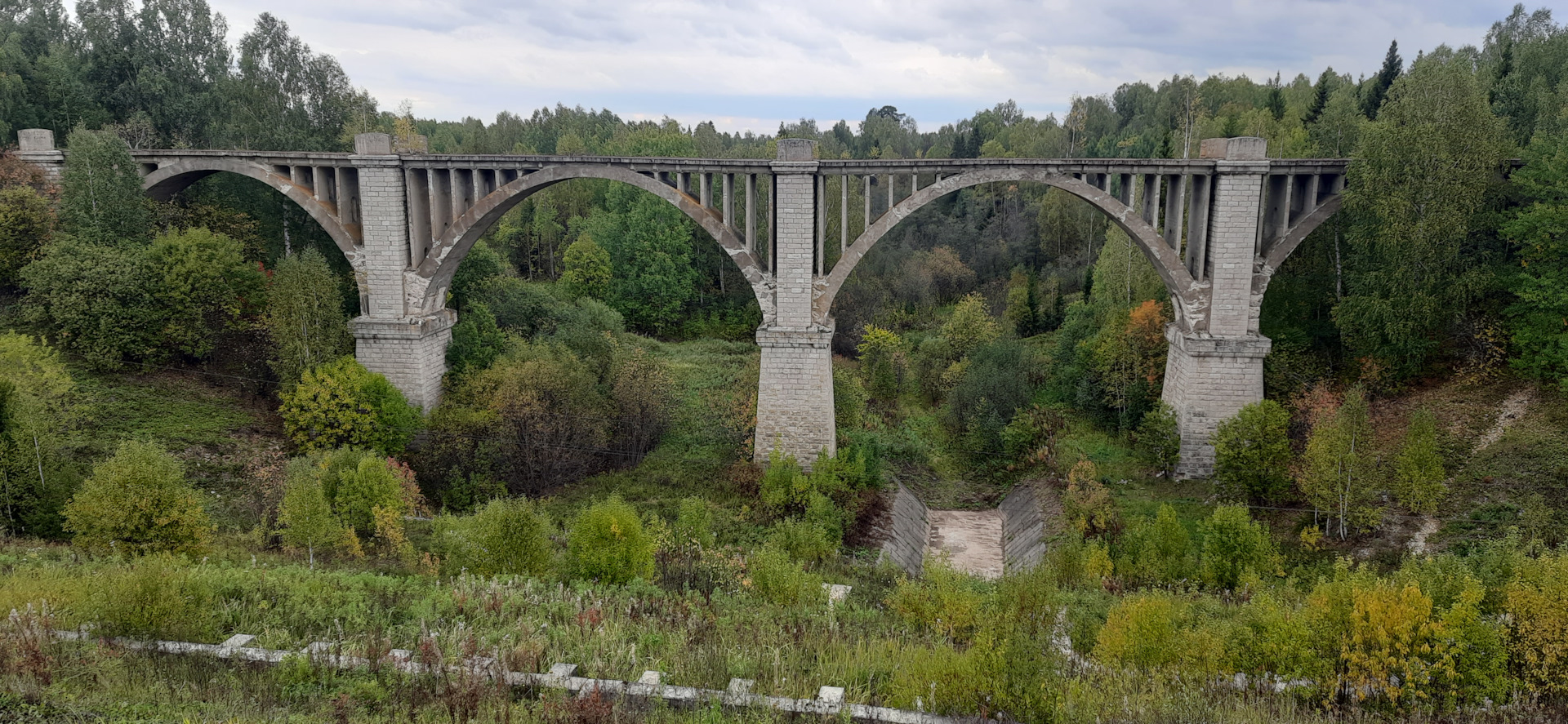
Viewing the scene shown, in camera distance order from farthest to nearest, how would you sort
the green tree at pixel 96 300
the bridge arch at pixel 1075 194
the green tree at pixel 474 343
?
the green tree at pixel 474 343 < the bridge arch at pixel 1075 194 < the green tree at pixel 96 300

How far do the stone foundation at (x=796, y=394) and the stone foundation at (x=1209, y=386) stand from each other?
34.4ft

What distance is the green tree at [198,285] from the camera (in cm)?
2548

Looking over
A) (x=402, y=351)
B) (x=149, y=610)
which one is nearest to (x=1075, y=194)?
(x=402, y=351)

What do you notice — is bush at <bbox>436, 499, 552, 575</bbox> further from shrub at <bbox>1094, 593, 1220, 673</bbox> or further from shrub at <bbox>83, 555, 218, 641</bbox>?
shrub at <bbox>1094, 593, 1220, 673</bbox>

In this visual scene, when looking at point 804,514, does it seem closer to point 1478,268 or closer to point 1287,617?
point 1287,617

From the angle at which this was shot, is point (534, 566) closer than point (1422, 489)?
Yes

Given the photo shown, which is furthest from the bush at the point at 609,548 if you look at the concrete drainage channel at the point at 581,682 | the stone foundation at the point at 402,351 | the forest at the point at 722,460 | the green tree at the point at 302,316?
the stone foundation at the point at 402,351

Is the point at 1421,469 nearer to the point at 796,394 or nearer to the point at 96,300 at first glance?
the point at 796,394

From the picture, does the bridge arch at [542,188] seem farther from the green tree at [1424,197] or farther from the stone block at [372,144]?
the green tree at [1424,197]

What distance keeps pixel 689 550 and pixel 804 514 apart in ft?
17.4

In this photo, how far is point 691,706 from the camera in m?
9.81

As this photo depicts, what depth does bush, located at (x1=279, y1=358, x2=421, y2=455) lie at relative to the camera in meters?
24.7

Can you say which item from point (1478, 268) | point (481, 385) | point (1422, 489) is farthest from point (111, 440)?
point (1478, 268)

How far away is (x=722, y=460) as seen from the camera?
2831 centimetres
